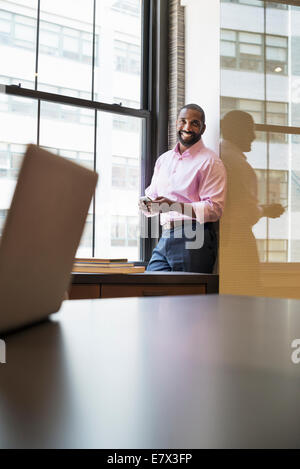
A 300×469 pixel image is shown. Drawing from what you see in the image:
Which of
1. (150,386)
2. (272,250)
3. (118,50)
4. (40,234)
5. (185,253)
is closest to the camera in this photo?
(150,386)

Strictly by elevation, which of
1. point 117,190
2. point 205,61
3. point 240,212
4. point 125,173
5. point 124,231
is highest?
point 205,61

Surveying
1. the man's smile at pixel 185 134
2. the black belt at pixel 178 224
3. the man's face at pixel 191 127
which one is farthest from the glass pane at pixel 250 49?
the black belt at pixel 178 224

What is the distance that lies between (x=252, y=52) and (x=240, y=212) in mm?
1006

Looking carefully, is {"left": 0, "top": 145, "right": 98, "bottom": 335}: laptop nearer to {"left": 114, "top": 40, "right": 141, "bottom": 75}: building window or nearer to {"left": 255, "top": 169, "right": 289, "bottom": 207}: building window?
{"left": 255, "top": 169, "right": 289, "bottom": 207}: building window

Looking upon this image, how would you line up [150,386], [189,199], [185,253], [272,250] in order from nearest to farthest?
[150,386], [185,253], [189,199], [272,250]

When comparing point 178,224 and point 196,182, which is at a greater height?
point 196,182

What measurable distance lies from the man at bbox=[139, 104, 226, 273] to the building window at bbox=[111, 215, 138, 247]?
1.08 feet

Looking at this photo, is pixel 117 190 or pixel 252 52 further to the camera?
pixel 117 190

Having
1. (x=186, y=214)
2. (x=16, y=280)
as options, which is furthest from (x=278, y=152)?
(x=16, y=280)

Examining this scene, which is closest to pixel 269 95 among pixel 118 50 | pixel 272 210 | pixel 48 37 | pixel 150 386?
pixel 272 210

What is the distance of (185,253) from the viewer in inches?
112

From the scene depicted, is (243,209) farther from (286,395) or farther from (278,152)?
(286,395)

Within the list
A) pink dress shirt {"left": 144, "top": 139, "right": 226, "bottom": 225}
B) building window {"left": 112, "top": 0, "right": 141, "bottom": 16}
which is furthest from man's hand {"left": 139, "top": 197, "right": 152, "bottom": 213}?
building window {"left": 112, "top": 0, "right": 141, "bottom": 16}

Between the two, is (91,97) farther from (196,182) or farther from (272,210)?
(272,210)
